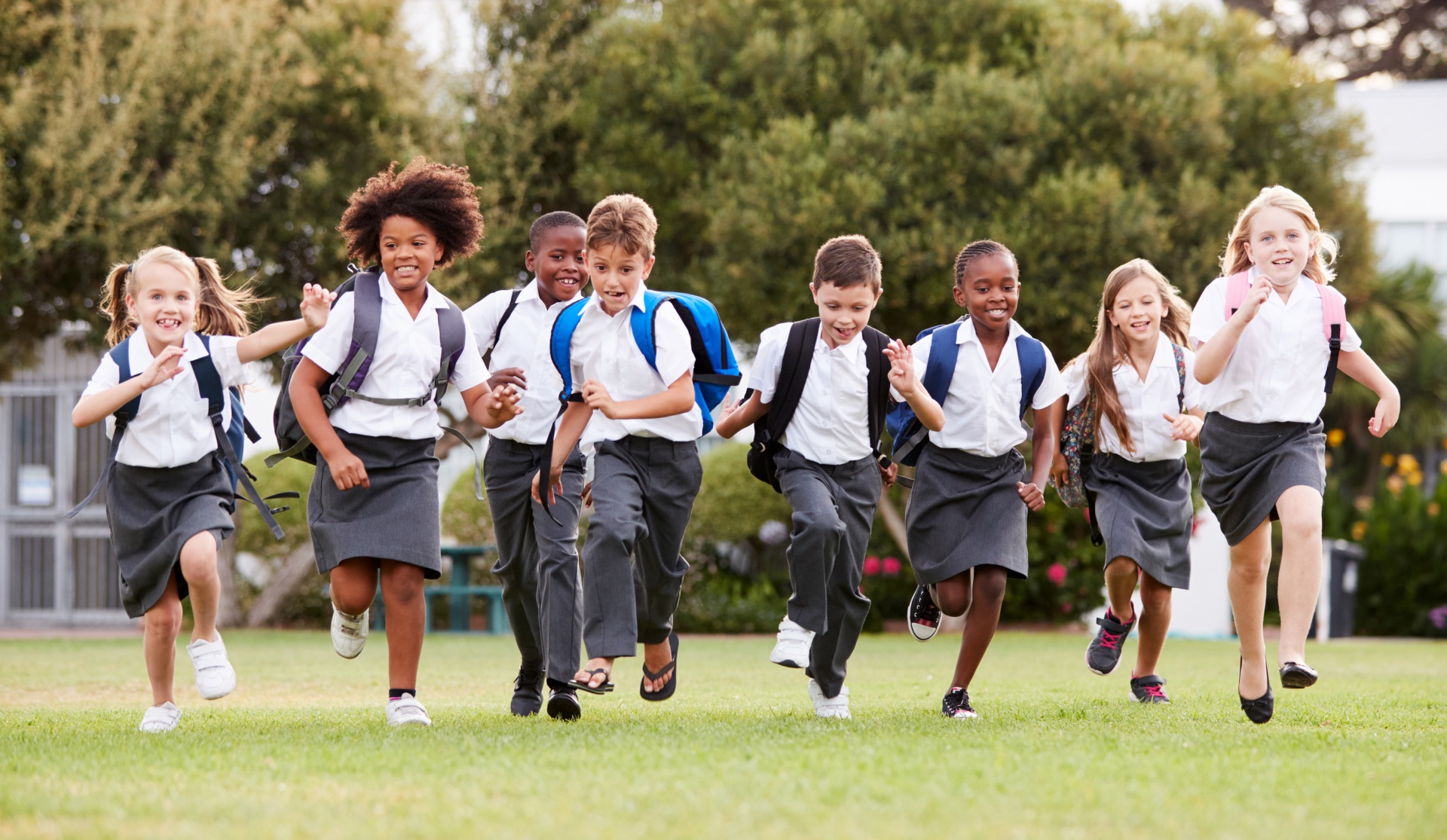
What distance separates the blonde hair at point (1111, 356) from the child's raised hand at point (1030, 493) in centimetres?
74

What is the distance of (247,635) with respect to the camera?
515 inches

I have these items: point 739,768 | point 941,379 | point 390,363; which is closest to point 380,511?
point 390,363

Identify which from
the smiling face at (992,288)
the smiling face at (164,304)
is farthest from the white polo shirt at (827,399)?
the smiling face at (164,304)

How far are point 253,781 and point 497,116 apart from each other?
10062mm

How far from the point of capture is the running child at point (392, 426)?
5.12 metres


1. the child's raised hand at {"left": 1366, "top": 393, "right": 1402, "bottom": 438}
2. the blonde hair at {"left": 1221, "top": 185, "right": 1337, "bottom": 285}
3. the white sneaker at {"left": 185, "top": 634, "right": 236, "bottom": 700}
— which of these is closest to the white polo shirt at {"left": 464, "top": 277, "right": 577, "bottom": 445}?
the white sneaker at {"left": 185, "top": 634, "right": 236, "bottom": 700}

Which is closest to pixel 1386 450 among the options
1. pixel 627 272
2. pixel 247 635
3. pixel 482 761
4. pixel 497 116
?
pixel 497 116

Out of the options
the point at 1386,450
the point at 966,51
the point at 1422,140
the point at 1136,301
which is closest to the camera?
the point at 1136,301

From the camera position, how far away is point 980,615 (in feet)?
18.5

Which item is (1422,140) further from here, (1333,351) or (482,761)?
(482,761)

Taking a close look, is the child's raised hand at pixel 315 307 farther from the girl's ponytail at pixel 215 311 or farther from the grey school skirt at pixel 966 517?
the grey school skirt at pixel 966 517

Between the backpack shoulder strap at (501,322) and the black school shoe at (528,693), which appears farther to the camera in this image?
the backpack shoulder strap at (501,322)

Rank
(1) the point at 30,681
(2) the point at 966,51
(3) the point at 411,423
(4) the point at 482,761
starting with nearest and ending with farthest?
(4) the point at 482,761 < (3) the point at 411,423 < (1) the point at 30,681 < (2) the point at 966,51

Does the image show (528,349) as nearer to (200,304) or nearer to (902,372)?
(200,304)
